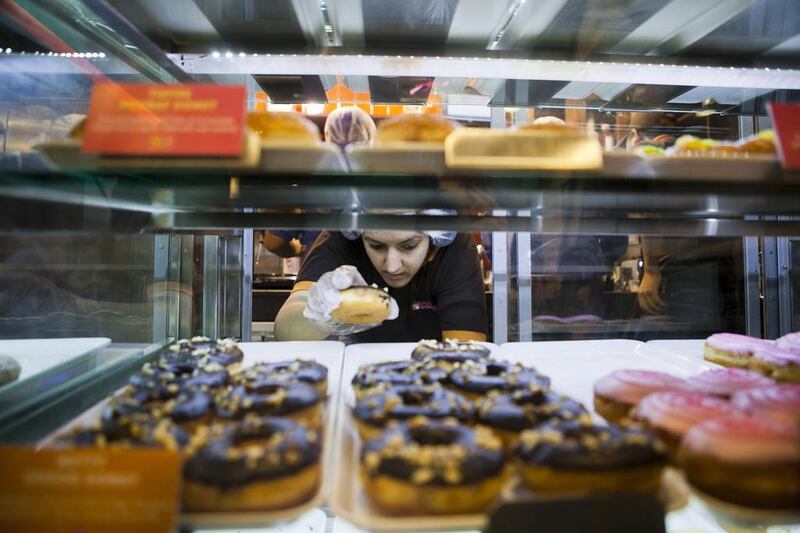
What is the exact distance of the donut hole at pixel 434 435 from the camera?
1202 millimetres

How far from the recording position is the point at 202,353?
6.23 ft

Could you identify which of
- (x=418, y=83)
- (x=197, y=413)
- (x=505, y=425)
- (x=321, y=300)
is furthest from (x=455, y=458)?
(x=418, y=83)

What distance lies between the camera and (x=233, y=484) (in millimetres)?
989

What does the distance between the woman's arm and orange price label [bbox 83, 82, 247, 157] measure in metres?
1.69

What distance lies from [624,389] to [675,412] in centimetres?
23

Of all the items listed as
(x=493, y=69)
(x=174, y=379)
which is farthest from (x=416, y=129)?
(x=493, y=69)

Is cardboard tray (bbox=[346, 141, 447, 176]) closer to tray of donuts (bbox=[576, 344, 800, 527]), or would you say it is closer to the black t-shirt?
tray of donuts (bbox=[576, 344, 800, 527])

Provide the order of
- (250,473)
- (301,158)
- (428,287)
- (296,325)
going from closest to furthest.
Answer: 1. (250,473)
2. (301,158)
3. (296,325)
4. (428,287)

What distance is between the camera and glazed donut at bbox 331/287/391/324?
7.23ft

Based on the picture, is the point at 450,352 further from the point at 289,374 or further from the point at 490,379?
the point at 289,374

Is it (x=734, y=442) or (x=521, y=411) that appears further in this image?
(x=521, y=411)

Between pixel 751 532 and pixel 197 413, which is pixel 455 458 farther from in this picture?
pixel 751 532

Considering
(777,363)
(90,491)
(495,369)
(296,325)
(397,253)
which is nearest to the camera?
(90,491)

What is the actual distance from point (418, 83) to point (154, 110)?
1691 millimetres
